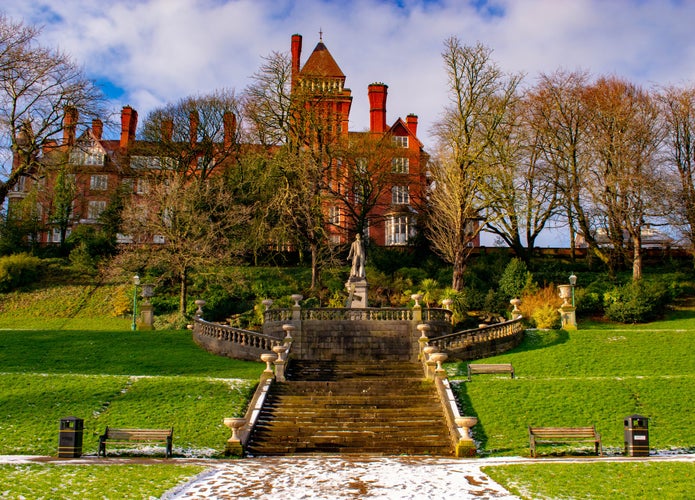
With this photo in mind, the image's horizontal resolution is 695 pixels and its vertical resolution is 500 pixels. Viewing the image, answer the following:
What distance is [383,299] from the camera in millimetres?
36438

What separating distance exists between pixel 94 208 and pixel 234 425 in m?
39.5

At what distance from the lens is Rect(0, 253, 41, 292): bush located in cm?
3941

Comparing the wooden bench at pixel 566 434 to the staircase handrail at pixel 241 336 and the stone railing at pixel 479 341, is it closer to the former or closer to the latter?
the stone railing at pixel 479 341

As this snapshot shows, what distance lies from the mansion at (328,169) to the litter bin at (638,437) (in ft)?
85.6

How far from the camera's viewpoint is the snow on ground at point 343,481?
38.2 ft

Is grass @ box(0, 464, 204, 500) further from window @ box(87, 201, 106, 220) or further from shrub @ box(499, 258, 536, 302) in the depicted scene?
window @ box(87, 201, 106, 220)

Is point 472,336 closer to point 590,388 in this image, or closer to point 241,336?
point 590,388

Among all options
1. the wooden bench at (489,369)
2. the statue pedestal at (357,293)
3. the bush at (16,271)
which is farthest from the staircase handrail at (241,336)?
the bush at (16,271)

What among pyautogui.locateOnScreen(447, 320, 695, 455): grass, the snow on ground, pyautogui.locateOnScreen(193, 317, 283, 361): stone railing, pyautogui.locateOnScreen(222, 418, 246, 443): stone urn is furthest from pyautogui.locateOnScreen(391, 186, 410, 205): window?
the snow on ground

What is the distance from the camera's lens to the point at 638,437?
15.3m

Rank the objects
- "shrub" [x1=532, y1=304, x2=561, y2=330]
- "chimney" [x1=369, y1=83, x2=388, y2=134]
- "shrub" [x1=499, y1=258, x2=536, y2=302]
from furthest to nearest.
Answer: "chimney" [x1=369, y1=83, x2=388, y2=134], "shrub" [x1=499, y1=258, x2=536, y2=302], "shrub" [x1=532, y1=304, x2=561, y2=330]

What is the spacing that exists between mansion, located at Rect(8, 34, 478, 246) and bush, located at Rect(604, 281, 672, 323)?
1525cm

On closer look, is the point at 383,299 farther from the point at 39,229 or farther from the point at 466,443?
the point at 39,229

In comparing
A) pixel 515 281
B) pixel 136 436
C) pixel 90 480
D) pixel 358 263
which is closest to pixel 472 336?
pixel 358 263
